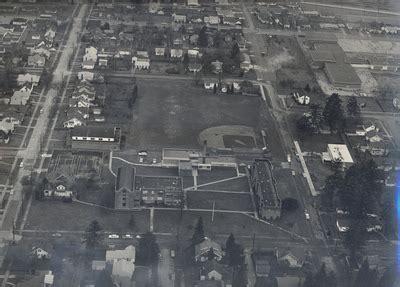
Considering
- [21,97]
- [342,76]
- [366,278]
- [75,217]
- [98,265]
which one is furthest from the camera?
[342,76]

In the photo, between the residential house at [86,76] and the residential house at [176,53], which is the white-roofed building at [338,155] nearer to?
the residential house at [176,53]

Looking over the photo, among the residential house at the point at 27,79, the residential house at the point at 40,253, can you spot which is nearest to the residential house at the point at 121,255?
the residential house at the point at 40,253

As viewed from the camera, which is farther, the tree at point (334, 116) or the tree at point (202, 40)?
the tree at point (202, 40)

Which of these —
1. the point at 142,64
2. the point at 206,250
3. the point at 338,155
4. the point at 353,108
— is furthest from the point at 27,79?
the point at 353,108

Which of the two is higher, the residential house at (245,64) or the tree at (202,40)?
the residential house at (245,64)

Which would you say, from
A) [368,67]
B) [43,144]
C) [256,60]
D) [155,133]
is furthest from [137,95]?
[368,67]

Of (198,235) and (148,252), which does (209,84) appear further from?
(148,252)

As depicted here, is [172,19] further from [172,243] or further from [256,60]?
[172,243]
